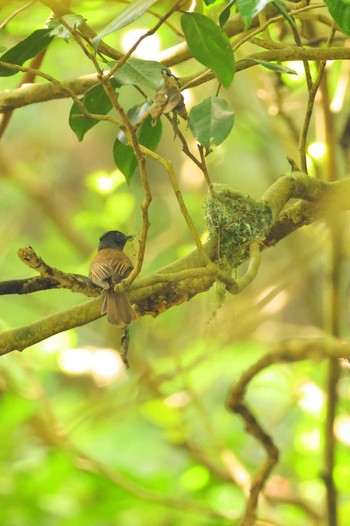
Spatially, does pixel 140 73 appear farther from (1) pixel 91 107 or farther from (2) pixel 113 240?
(2) pixel 113 240

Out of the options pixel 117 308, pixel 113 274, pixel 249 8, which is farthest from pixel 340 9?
pixel 113 274

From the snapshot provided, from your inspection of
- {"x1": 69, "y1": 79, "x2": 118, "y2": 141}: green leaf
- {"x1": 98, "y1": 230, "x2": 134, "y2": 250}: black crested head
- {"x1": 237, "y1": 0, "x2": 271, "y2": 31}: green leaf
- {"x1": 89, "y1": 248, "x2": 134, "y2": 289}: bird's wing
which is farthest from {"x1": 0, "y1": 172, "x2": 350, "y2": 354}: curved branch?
{"x1": 98, "y1": 230, "x2": 134, "y2": 250}: black crested head

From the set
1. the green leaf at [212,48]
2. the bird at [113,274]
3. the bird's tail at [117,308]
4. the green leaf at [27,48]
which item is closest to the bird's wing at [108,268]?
the bird at [113,274]

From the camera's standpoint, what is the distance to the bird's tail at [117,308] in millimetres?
1292

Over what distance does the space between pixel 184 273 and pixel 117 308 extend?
0.18 metres

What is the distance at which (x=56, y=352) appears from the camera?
9.68 ft

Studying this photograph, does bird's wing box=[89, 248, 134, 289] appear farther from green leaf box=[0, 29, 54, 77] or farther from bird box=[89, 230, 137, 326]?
green leaf box=[0, 29, 54, 77]

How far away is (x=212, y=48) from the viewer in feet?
3.48

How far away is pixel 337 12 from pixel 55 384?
10.3 ft

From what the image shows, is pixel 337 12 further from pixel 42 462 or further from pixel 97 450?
pixel 97 450

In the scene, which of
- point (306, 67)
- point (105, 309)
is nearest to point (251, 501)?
point (105, 309)

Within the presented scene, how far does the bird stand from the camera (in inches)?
51.3

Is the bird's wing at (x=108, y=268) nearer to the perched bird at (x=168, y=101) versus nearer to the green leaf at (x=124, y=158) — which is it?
the green leaf at (x=124, y=158)

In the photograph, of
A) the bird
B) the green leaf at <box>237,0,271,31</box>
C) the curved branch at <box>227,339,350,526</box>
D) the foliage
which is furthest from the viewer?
the curved branch at <box>227,339,350,526</box>
